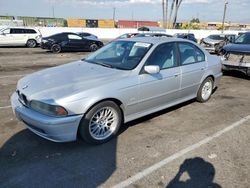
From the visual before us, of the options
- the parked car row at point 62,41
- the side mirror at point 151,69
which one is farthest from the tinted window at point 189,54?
the parked car row at point 62,41

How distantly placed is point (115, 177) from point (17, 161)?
1390 mm

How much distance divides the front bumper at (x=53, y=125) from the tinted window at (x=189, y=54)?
2712 mm

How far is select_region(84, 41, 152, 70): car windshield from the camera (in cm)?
→ 470

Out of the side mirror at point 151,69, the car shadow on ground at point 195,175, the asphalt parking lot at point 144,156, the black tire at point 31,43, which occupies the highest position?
the side mirror at point 151,69

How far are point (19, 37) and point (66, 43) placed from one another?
4.80 meters

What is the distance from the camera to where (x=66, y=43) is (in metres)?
19.1

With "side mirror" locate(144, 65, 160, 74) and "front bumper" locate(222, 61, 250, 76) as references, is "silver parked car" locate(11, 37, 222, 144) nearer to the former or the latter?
"side mirror" locate(144, 65, 160, 74)

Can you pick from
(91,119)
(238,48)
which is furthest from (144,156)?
(238,48)

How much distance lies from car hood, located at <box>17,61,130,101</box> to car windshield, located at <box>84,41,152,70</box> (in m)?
0.22

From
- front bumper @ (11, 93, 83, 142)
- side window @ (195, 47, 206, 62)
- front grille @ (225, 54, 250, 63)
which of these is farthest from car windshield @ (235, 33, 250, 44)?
front bumper @ (11, 93, 83, 142)

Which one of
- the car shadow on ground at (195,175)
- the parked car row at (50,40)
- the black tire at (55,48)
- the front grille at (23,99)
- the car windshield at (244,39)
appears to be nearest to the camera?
the car shadow on ground at (195,175)

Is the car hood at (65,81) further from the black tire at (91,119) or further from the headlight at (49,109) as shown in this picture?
the black tire at (91,119)

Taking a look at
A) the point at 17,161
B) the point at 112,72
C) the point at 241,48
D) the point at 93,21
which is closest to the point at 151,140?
the point at 112,72

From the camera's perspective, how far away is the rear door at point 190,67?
5395 mm
